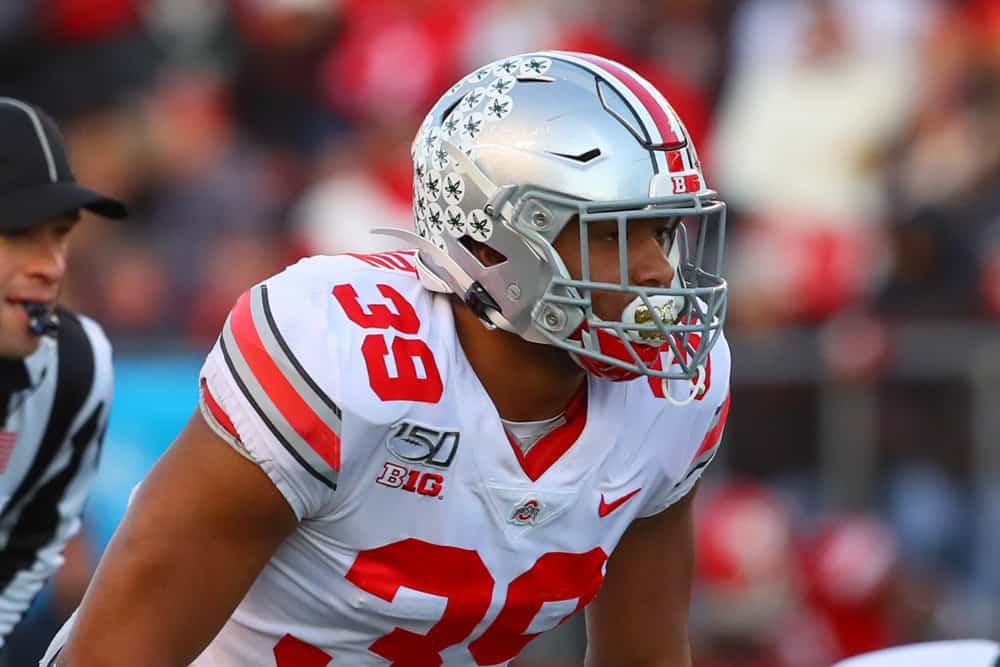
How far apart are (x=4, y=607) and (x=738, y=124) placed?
4451 mm

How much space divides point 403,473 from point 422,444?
0.05m

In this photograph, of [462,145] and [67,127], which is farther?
[67,127]

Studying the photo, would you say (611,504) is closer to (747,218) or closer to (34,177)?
(34,177)

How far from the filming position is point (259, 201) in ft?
23.5

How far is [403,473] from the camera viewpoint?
249 centimetres

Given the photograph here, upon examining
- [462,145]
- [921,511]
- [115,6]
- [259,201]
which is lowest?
[921,511]

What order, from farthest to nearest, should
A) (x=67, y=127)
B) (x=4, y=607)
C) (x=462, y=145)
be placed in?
(x=67, y=127)
(x=4, y=607)
(x=462, y=145)

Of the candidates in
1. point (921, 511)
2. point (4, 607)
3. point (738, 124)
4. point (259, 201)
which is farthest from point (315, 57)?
Answer: point (4, 607)

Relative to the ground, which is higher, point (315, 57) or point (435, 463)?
point (435, 463)

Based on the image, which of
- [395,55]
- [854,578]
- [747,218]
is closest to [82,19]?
[395,55]

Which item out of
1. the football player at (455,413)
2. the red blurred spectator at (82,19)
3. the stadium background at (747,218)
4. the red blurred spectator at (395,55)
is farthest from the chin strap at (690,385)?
the red blurred spectator at (82,19)

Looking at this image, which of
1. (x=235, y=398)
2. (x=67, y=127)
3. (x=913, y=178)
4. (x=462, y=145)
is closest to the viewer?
(x=235, y=398)

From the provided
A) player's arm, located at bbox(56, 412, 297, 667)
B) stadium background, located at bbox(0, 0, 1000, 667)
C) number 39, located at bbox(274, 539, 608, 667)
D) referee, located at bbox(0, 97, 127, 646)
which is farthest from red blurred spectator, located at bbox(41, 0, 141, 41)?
player's arm, located at bbox(56, 412, 297, 667)

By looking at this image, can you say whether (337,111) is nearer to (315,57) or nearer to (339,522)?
(315,57)
